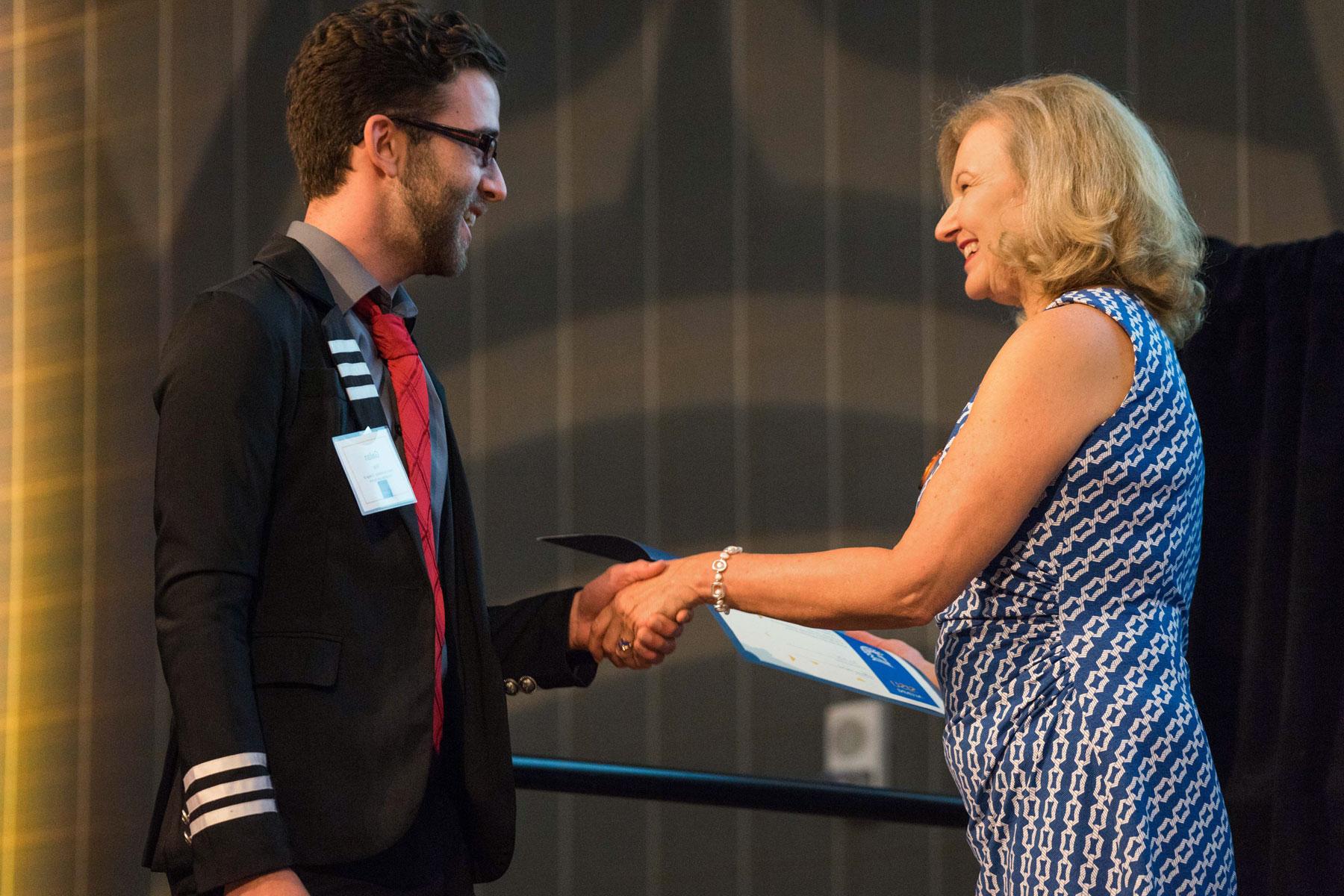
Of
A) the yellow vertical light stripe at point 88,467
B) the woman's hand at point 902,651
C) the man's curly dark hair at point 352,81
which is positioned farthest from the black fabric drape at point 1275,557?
the yellow vertical light stripe at point 88,467

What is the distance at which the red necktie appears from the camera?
143 cm

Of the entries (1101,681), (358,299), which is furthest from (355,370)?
(1101,681)

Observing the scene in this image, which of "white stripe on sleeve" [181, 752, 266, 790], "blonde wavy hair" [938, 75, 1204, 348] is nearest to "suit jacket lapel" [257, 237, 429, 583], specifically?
"white stripe on sleeve" [181, 752, 266, 790]

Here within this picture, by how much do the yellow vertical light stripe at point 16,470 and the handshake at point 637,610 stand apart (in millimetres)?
1563

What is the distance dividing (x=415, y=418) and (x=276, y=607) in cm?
30

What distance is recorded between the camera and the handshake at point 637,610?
164cm

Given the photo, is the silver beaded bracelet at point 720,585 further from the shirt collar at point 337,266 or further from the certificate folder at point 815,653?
the shirt collar at point 337,266

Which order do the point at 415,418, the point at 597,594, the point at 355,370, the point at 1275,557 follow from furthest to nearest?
1. the point at 1275,557
2. the point at 597,594
3. the point at 415,418
4. the point at 355,370

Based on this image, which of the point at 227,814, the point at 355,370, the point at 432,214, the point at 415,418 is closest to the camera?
the point at 227,814

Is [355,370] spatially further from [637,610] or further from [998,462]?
[998,462]

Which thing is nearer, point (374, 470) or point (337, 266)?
point (374, 470)

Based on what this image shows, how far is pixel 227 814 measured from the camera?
1.15 metres

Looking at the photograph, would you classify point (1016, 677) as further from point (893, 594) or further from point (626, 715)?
point (626, 715)

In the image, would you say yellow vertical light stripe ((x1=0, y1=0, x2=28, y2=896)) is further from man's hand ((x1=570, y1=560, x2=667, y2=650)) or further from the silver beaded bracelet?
the silver beaded bracelet
